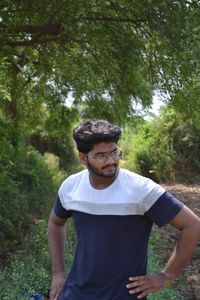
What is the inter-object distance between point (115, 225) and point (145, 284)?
0.34 metres

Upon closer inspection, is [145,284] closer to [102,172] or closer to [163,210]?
[163,210]

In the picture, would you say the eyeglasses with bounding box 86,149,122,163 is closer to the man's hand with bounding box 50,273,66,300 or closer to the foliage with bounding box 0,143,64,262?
the man's hand with bounding box 50,273,66,300

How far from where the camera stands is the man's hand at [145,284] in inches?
102

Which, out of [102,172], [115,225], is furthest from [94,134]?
[115,225]

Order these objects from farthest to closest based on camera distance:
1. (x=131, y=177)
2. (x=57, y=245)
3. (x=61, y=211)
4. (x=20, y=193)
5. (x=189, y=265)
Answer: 1. (x=20, y=193)
2. (x=189, y=265)
3. (x=57, y=245)
4. (x=61, y=211)
5. (x=131, y=177)

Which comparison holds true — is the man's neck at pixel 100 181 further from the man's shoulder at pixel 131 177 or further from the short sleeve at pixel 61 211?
the short sleeve at pixel 61 211

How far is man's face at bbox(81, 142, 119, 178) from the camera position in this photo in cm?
274

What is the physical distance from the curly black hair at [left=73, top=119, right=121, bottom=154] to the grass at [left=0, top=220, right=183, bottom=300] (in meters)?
2.35

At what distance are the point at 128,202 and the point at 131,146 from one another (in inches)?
800

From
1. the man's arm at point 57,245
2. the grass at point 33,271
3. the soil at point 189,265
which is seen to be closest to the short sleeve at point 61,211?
the man's arm at point 57,245

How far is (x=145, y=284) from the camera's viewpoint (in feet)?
8.62

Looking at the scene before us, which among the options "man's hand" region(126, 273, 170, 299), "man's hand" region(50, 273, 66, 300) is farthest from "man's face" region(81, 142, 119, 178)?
"man's hand" region(50, 273, 66, 300)

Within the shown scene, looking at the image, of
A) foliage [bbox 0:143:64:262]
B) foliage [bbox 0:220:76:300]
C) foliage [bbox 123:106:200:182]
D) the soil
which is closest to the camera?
foliage [bbox 0:220:76:300]

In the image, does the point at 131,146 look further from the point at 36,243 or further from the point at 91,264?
the point at 91,264
